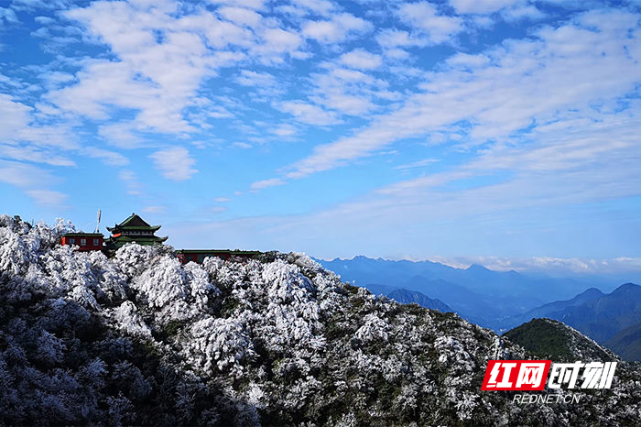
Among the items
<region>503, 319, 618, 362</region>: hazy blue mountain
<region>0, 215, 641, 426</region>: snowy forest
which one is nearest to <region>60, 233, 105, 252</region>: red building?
<region>0, 215, 641, 426</region>: snowy forest

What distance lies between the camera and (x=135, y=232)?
257 ft

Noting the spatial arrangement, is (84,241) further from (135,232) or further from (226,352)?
(226,352)

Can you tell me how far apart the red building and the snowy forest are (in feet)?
6.15

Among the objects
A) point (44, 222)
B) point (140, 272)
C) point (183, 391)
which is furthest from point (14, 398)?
point (44, 222)

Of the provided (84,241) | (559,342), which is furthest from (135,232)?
(559,342)

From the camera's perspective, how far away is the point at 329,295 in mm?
65500

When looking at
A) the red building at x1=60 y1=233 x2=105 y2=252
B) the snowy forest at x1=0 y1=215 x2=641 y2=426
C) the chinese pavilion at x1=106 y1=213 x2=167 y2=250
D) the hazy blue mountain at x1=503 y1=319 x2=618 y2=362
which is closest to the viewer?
the snowy forest at x1=0 y1=215 x2=641 y2=426

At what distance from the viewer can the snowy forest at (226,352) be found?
4669 centimetres

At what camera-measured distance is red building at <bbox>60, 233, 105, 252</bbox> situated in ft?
226

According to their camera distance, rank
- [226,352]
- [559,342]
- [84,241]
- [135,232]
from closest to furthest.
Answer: [226,352] → [84,241] → [135,232] → [559,342]

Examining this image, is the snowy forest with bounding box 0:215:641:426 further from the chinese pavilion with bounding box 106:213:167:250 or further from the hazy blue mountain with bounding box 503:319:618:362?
the hazy blue mountain with bounding box 503:319:618:362

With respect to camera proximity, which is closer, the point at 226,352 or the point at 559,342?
the point at 226,352

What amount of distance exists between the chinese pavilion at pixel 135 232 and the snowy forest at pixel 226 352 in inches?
347

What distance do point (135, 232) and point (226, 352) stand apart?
33815mm
